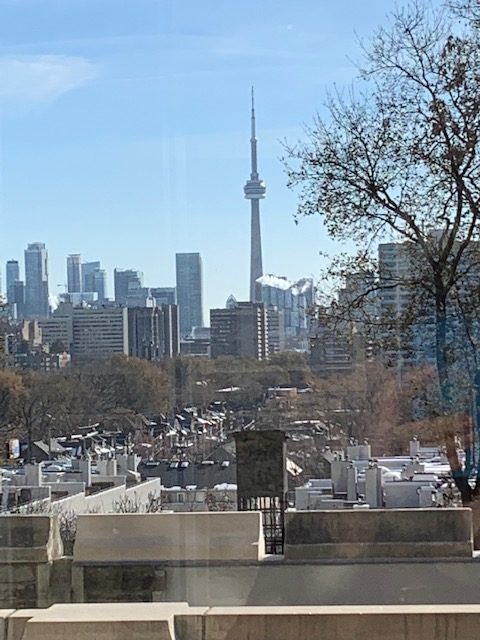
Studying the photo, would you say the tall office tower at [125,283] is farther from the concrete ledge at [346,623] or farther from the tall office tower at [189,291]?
the concrete ledge at [346,623]

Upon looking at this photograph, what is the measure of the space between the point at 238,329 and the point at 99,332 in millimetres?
322

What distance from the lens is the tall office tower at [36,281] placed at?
2.14 m

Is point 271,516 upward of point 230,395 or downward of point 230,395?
downward

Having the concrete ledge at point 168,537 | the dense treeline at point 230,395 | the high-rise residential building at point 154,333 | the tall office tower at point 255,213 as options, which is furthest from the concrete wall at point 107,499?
the tall office tower at point 255,213

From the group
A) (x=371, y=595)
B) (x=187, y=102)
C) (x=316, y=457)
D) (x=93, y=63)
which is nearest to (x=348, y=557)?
(x=371, y=595)

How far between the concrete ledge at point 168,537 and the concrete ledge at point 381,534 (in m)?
0.10

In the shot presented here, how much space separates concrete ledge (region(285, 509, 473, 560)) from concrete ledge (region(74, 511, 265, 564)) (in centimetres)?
10

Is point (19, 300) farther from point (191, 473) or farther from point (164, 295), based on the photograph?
point (191, 473)

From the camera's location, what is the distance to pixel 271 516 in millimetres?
2125

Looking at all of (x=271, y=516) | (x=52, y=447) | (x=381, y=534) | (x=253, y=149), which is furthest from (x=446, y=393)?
(x=52, y=447)

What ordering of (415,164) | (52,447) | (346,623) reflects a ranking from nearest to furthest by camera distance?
(346,623), (415,164), (52,447)

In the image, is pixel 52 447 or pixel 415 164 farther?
pixel 52 447

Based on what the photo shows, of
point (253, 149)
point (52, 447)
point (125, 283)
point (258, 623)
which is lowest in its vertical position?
point (258, 623)

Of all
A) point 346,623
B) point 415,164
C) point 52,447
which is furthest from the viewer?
point 52,447
